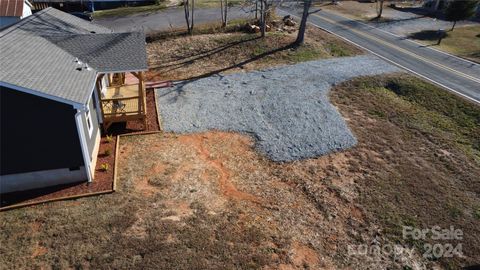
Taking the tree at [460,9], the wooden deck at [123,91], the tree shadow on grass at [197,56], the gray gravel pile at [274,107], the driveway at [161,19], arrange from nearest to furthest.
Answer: the gray gravel pile at [274,107]
the wooden deck at [123,91]
the tree shadow on grass at [197,56]
the driveway at [161,19]
the tree at [460,9]

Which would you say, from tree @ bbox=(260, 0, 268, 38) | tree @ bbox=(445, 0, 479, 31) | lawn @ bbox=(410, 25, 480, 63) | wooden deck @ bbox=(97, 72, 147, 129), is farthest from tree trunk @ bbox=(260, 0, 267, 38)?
tree @ bbox=(445, 0, 479, 31)

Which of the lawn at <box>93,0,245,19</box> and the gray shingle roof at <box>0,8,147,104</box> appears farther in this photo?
the lawn at <box>93,0,245,19</box>

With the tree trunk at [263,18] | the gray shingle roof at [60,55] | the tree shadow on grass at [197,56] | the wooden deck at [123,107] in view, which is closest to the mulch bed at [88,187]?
the wooden deck at [123,107]

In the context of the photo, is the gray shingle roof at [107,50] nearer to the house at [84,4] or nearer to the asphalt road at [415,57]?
the asphalt road at [415,57]

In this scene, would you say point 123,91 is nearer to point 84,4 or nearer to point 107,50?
point 107,50

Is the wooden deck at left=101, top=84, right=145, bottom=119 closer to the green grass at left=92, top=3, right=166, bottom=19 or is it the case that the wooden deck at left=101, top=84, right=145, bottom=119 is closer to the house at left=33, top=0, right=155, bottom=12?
the green grass at left=92, top=3, right=166, bottom=19

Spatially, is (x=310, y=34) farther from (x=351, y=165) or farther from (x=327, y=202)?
(x=327, y=202)
